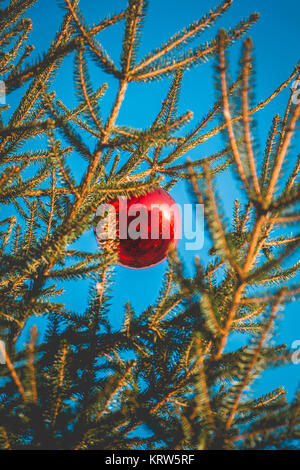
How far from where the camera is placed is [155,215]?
1.74 metres

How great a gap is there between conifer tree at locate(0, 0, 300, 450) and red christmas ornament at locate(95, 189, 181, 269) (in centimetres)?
17

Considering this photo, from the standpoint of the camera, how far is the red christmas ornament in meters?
1.73

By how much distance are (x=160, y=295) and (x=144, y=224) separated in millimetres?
383

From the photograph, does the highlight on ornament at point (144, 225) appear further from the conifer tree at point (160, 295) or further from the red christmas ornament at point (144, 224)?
the conifer tree at point (160, 295)

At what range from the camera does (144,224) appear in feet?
5.69

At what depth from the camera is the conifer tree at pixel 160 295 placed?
A: 3.62 ft

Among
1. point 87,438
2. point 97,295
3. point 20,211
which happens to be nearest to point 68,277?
point 97,295

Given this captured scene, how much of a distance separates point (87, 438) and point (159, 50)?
5.31 ft

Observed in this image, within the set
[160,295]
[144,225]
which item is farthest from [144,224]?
[160,295]

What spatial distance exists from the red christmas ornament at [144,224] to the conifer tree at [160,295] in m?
0.17

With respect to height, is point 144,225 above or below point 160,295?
above

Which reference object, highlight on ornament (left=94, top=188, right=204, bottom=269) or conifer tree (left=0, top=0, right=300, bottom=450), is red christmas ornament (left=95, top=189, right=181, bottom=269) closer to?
highlight on ornament (left=94, top=188, right=204, bottom=269)

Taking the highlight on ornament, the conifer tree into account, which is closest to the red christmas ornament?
the highlight on ornament

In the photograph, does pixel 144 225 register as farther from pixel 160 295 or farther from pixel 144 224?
pixel 160 295
